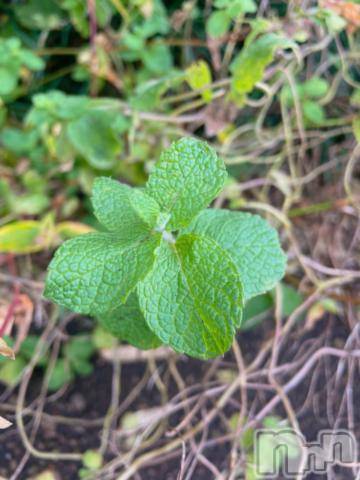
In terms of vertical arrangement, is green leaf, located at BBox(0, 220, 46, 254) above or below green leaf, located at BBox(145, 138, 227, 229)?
below

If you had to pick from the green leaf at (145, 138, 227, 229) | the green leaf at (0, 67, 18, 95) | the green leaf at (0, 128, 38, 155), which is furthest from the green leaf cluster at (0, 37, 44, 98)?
the green leaf at (145, 138, 227, 229)

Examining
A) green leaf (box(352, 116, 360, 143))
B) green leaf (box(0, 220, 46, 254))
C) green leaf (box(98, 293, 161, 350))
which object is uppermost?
green leaf (box(352, 116, 360, 143))

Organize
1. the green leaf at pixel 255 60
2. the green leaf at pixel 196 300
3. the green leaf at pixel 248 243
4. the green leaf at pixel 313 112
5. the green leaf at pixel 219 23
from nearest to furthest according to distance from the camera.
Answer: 1. the green leaf at pixel 196 300
2. the green leaf at pixel 248 243
3. the green leaf at pixel 255 60
4. the green leaf at pixel 219 23
5. the green leaf at pixel 313 112

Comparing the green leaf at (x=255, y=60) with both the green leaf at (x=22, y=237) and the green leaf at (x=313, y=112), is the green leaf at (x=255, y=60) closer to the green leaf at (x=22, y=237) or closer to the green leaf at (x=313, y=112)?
the green leaf at (x=313, y=112)

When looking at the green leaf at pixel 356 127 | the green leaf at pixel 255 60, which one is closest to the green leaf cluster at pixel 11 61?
the green leaf at pixel 255 60

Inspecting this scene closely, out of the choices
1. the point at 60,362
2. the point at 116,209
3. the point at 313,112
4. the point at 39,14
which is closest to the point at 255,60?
the point at 313,112

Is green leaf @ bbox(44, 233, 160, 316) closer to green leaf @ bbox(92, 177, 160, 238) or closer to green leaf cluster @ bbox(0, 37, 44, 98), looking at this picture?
green leaf @ bbox(92, 177, 160, 238)

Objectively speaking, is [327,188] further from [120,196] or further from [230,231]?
[120,196]
